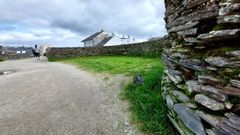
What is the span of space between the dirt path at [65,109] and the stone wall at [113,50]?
11305mm

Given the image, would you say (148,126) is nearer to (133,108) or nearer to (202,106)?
(133,108)

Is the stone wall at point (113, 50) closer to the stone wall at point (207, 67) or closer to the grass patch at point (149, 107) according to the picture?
the grass patch at point (149, 107)

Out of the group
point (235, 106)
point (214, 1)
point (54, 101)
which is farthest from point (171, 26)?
point (54, 101)

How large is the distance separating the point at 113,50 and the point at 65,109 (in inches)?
817

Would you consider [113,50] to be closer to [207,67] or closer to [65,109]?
[65,109]

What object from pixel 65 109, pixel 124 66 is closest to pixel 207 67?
pixel 65 109

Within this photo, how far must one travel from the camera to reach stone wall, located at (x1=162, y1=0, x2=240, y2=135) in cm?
346

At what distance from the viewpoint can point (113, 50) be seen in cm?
2908

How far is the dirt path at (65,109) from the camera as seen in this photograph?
7.01 meters

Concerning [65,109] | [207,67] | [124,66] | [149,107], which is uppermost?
[207,67]

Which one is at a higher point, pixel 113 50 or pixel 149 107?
pixel 113 50

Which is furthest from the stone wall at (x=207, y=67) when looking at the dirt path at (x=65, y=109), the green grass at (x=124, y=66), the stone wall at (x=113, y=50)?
the stone wall at (x=113, y=50)

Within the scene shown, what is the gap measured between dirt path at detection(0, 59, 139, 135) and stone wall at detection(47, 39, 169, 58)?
11305mm

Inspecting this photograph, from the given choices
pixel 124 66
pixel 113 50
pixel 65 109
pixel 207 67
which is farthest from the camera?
pixel 113 50
